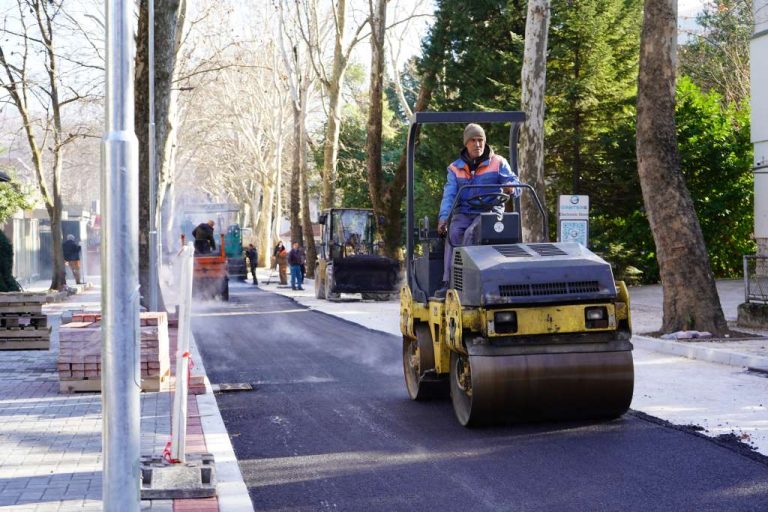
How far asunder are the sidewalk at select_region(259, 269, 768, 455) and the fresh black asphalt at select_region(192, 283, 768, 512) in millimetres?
489

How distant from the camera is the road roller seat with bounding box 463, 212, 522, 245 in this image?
9562 mm

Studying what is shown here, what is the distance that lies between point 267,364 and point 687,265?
669 centimetres

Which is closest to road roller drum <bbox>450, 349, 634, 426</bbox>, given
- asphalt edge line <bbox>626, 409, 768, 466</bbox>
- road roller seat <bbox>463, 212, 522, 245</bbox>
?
asphalt edge line <bbox>626, 409, 768, 466</bbox>

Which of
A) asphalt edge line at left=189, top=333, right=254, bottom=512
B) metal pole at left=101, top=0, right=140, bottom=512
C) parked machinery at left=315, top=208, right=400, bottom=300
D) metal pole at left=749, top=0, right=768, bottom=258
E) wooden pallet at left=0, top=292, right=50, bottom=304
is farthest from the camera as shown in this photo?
parked machinery at left=315, top=208, right=400, bottom=300

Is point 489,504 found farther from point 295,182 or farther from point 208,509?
point 295,182

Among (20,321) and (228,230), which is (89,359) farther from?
(228,230)

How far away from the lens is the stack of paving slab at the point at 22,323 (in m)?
16.4

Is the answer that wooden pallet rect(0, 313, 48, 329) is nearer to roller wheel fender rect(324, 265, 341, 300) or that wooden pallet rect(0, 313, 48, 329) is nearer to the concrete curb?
the concrete curb

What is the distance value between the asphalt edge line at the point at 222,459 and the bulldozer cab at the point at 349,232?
75.8 feet

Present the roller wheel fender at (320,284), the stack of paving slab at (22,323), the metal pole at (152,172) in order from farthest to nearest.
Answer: the roller wheel fender at (320,284) < the metal pole at (152,172) < the stack of paving slab at (22,323)

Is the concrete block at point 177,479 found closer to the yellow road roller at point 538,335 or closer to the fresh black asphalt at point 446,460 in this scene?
the fresh black asphalt at point 446,460

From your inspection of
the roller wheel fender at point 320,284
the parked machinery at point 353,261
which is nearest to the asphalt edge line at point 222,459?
the parked machinery at point 353,261

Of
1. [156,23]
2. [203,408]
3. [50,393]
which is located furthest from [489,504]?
[156,23]

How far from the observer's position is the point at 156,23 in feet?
62.8
